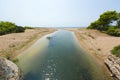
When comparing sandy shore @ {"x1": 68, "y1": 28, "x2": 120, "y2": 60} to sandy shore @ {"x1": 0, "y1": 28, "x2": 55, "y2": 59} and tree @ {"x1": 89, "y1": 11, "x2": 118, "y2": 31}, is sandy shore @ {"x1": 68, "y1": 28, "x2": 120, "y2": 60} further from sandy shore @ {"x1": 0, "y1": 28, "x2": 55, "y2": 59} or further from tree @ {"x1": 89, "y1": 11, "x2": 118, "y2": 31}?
tree @ {"x1": 89, "y1": 11, "x2": 118, "y2": 31}

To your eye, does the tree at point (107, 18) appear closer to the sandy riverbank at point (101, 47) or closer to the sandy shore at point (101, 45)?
the sandy shore at point (101, 45)

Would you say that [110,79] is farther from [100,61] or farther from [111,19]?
[111,19]

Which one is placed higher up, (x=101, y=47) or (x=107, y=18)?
(x=107, y=18)

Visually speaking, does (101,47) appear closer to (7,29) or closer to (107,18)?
(107,18)

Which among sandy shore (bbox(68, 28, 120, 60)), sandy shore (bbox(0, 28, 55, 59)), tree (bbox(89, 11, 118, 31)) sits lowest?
sandy shore (bbox(0, 28, 55, 59))

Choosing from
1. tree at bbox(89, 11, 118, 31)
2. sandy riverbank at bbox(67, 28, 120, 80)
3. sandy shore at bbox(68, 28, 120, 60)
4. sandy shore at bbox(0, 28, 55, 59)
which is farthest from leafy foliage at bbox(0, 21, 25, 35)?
tree at bbox(89, 11, 118, 31)

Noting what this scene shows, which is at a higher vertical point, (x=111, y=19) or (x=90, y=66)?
(x=111, y=19)

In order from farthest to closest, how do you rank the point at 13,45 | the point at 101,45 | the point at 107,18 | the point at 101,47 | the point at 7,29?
1. the point at 107,18
2. the point at 7,29
3. the point at 101,45
4. the point at 101,47
5. the point at 13,45

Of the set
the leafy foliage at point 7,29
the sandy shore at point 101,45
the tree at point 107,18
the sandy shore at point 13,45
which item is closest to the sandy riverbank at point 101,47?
the sandy shore at point 101,45

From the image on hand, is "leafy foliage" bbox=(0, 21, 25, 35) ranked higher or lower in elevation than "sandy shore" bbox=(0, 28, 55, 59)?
higher

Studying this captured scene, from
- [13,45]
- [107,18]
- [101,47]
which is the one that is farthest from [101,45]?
[107,18]

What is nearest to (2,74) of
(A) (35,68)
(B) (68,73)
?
(A) (35,68)
